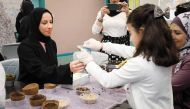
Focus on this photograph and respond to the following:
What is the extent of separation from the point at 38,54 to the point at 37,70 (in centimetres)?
19

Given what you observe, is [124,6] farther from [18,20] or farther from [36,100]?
[36,100]

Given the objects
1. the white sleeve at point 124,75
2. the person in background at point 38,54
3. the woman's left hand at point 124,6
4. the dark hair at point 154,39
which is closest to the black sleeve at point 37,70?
the person in background at point 38,54

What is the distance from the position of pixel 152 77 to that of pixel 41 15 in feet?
4.14

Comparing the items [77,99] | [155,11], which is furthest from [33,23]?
[155,11]

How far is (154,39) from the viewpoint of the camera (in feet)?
4.70

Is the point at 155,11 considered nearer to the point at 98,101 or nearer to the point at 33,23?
the point at 98,101

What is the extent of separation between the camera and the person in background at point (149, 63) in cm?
144

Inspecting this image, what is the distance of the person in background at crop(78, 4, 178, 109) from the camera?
1.44 meters

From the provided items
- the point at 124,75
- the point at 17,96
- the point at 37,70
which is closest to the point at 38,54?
the point at 37,70

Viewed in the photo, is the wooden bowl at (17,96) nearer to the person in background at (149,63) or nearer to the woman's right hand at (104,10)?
the person in background at (149,63)

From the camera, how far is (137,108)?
151 cm

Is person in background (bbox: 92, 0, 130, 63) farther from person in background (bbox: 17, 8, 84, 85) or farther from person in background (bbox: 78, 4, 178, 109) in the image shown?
person in background (bbox: 78, 4, 178, 109)

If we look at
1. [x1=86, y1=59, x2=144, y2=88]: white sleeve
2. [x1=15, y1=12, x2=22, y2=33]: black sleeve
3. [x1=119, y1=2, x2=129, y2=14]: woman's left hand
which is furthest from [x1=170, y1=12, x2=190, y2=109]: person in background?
[x1=15, y1=12, x2=22, y2=33]: black sleeve

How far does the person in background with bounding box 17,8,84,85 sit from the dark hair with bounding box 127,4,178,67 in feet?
2.86
